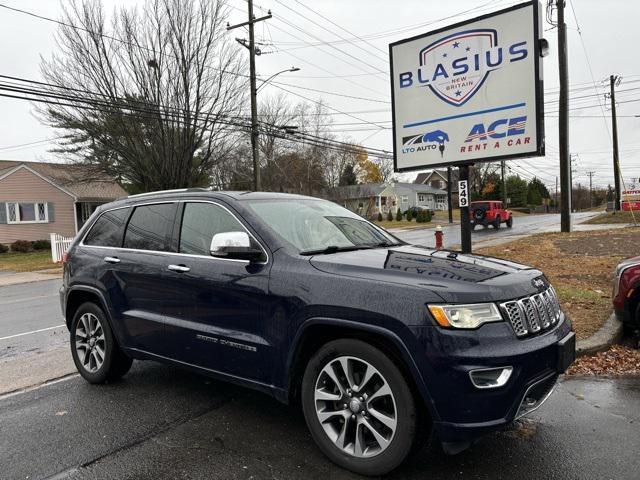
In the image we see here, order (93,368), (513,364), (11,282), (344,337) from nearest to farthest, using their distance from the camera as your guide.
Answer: (513,364)
(344,337)
(93,368)
(11,282)

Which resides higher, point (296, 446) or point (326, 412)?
point (326, 412)

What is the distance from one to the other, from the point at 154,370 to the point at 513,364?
3740 millimetres

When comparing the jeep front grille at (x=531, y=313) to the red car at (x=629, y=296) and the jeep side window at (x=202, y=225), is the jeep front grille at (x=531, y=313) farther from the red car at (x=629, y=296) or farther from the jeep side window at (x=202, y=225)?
the red car at (x=629, y=296)

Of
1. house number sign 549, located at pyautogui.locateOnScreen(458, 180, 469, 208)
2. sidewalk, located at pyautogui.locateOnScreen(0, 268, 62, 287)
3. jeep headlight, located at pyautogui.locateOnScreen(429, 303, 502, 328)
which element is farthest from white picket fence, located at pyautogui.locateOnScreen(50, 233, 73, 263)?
jeep headlight, located at pyautogui.locateOnScreen(429, 303, 502, 328)

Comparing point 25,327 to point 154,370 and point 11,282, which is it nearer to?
point 154,370

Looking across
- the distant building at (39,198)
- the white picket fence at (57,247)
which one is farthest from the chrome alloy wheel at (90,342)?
the distant building at (39,198)

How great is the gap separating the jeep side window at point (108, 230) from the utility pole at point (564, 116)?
66.3 feet

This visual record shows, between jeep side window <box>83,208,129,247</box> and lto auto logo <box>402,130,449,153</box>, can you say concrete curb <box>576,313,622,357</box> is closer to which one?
jeep side window <box>83,208,129,247</box>

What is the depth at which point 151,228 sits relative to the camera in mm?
4453

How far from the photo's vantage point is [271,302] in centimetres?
335

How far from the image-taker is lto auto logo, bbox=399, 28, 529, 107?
9.23 m

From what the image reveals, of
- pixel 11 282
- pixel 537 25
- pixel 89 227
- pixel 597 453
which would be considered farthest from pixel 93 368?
pixel 11 282

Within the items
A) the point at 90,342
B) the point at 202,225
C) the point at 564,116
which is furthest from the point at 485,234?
the point at 202,225

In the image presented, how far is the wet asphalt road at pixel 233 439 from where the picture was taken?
3.10 meters
